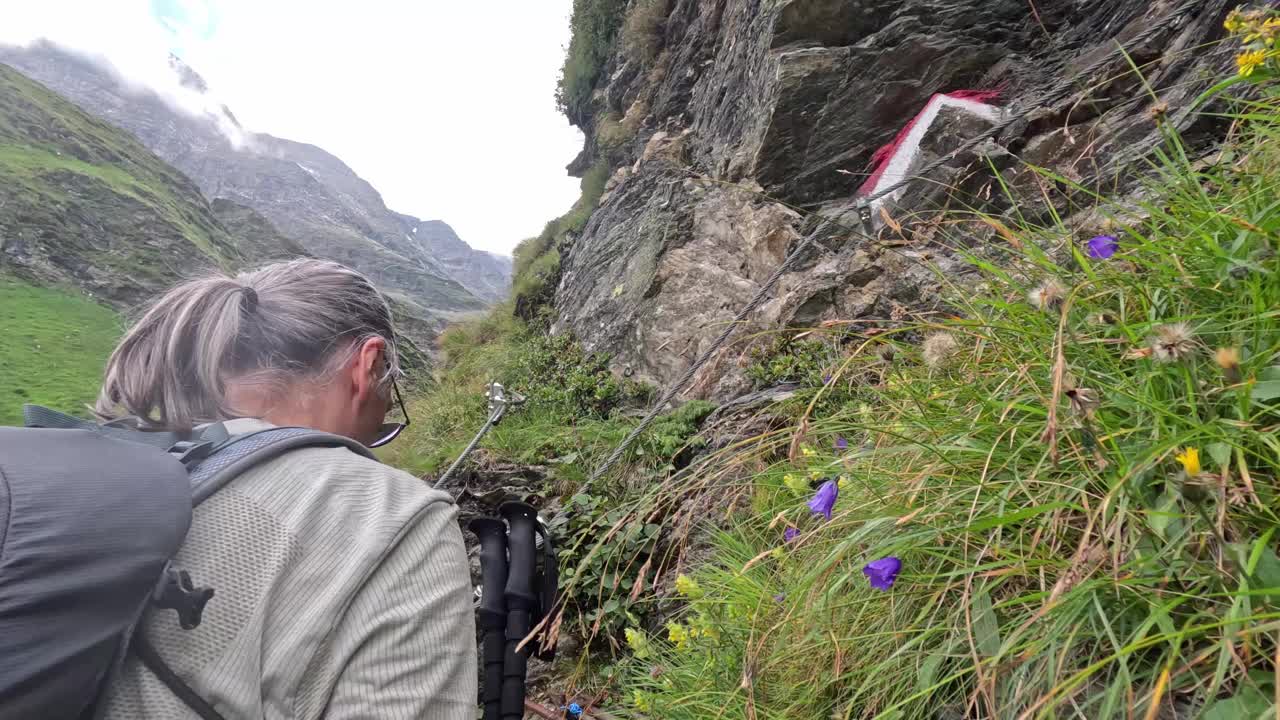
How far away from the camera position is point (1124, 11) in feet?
13.5

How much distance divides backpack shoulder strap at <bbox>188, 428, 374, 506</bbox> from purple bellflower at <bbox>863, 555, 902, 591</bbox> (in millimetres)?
1057

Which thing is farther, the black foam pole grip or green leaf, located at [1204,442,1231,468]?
the black foam pole grip

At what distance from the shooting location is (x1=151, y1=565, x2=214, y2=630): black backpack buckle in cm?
80

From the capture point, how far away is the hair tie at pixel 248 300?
138 cm

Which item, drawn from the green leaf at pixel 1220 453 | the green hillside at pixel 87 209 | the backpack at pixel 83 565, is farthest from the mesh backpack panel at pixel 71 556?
the green hillside at pixel 87 209

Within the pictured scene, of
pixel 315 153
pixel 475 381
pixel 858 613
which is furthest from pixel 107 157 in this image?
pixel 315 153

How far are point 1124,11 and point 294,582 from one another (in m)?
5.89

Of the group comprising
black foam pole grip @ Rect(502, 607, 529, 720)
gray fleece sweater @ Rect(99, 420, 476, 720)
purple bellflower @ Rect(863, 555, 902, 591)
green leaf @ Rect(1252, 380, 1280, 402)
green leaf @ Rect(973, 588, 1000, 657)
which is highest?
gray fleece sweater @ Rect(99, 420, 476, 720)

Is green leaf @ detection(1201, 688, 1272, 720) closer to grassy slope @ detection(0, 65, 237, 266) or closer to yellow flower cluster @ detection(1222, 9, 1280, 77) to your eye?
yellow flower cluster @ detection(1222, 9, 1280, 77)

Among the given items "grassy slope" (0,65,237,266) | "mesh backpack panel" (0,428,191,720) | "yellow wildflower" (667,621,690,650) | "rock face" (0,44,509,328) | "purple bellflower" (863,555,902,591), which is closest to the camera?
"mesh backpack panel" (0,428,191,720)

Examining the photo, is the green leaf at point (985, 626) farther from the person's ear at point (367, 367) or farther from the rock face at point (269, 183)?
the rock face at point (269, 183)

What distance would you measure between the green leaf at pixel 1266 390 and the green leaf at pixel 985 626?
1.62 ft

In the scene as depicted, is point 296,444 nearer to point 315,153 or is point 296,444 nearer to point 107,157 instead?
point 107,157

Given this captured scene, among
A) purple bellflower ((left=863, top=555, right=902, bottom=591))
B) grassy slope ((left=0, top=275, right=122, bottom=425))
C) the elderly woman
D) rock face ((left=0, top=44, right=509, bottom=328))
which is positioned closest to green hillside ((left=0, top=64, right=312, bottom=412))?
grassy slope ((left=0, top=275, right=122, bottom=425))
